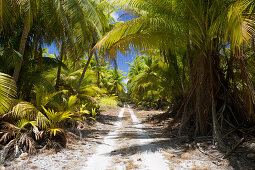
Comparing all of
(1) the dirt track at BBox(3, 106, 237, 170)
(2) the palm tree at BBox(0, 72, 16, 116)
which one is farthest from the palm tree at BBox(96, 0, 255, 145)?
(2) the palm tree at BBox(0, 72, 16, 116)

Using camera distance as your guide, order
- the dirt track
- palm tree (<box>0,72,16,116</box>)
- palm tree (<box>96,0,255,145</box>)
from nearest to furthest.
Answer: palm tree (<box>0,72,16,116</box>) < the dirt track < palm tree (<box>96,0,255,145</box>)

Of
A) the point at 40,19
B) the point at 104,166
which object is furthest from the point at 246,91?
the point at 40,19

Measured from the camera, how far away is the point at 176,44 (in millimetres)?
5027

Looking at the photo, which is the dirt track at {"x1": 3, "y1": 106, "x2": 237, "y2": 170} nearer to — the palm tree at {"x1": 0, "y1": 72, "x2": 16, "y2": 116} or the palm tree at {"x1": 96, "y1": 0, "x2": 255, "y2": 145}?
the palm tree at {"x1": 0, "y1": 72, "x2": 16, "y2": 116}

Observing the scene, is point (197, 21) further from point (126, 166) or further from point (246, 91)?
point (126, 166)

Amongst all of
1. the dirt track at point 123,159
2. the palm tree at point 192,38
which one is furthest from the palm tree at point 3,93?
the palm tree at point 192,38

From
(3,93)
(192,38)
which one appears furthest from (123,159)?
(192,38)

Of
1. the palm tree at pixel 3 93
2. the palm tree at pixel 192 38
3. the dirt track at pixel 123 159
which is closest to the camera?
the palm tree at pixel 3 93

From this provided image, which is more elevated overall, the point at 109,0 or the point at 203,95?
the point at 109,0

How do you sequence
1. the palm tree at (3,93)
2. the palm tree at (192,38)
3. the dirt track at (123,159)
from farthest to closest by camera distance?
the palm tree at (192,38) → the dirt track at (123,159) → the palm tree at (3,93)

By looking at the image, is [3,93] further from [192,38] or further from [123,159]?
[192,38]

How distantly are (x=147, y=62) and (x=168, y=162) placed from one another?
1396cm

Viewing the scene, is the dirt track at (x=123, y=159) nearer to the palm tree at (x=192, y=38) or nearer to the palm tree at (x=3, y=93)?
A: the palm tree at (x=3, y=93)

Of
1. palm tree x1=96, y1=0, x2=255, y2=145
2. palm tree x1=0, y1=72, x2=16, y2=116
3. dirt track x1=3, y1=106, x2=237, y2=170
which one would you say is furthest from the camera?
palm tree x1=96, y1=0, x2=255, y2=145
